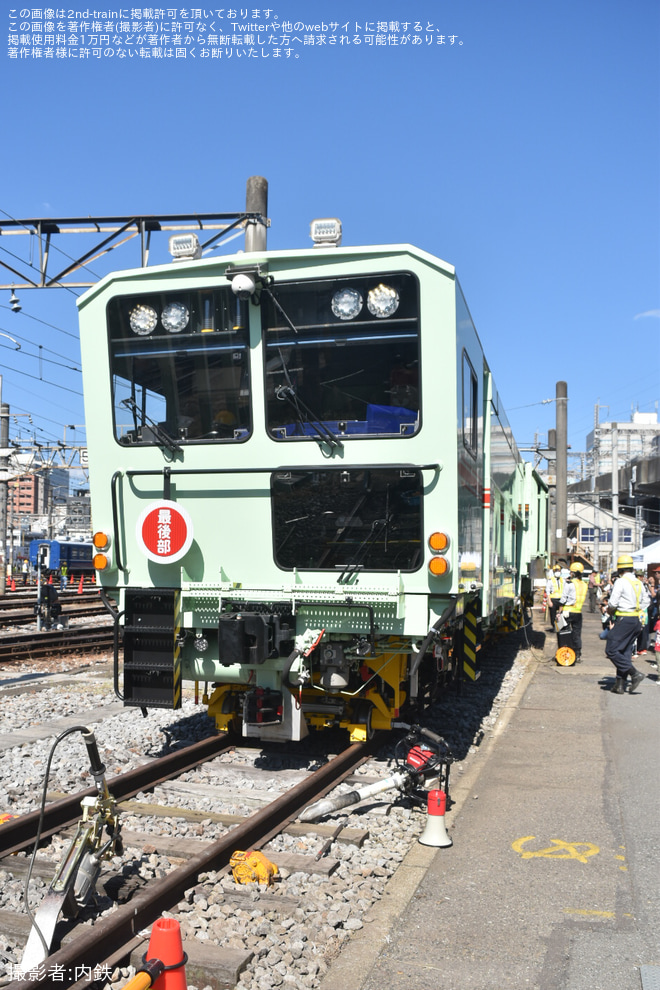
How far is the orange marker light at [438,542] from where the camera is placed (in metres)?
6.08

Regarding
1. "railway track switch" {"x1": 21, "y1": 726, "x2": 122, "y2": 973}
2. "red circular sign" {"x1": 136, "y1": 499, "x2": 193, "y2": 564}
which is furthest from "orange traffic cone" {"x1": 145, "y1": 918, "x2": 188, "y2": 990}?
"red circular sign" {"x1": 136, "y1": 499, "x2": 193, "y2": 564}

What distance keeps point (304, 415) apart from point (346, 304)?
888 mm

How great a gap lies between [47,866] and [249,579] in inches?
107

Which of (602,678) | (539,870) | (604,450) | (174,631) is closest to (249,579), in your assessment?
(174,631)

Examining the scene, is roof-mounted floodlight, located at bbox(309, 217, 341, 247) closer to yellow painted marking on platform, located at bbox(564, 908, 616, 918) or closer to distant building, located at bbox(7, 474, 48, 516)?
yellow painted marking on platform, located at bbox(564, 908, 616, 918)

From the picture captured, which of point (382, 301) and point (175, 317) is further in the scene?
point (175, 317)

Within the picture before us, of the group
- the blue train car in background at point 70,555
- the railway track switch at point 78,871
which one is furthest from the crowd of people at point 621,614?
the blue train car in background at point 70,555

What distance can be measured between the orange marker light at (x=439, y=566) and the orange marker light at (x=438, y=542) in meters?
0.07

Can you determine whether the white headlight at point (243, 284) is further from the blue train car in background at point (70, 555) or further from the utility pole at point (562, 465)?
the blue train car in background at point (70, 555)

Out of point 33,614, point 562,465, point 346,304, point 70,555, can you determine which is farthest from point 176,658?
point 70,555

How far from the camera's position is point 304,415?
251 inches

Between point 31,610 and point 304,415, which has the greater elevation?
point 304,415

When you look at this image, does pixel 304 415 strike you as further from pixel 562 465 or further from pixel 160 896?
pixel 562 465

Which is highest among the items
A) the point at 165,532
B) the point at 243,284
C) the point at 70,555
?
the point at 243,284
